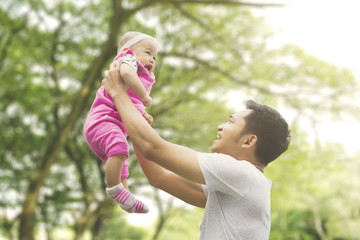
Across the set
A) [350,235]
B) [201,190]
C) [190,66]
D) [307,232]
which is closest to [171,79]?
[190,66]

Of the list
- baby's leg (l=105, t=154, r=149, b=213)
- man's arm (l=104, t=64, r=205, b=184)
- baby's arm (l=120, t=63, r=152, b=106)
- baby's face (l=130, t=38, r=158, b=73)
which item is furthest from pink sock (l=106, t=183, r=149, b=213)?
baby's face (l=130, t=38, r=158, b=73)

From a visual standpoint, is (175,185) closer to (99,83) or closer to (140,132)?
(140,132)

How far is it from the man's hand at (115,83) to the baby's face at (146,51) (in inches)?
7.1

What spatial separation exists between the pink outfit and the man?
0.11 meters

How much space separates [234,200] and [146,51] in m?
0.93

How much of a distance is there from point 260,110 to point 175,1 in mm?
6843

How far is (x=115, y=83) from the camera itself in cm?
203

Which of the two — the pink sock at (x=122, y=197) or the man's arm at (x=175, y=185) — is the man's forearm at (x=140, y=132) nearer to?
the pink sock at (x=122, y=197)

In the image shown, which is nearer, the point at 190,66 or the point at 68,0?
the point at 68,0

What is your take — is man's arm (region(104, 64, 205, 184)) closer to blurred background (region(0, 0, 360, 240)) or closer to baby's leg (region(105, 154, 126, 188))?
baby's leg (region(105, 154, 126, 188))

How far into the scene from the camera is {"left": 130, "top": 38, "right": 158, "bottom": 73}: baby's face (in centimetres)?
223

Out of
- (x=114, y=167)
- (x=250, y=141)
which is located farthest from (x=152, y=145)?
(x=250, y=141)

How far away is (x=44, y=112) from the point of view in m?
14.5

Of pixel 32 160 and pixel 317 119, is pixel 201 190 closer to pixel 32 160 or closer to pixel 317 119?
pixel 317 119
